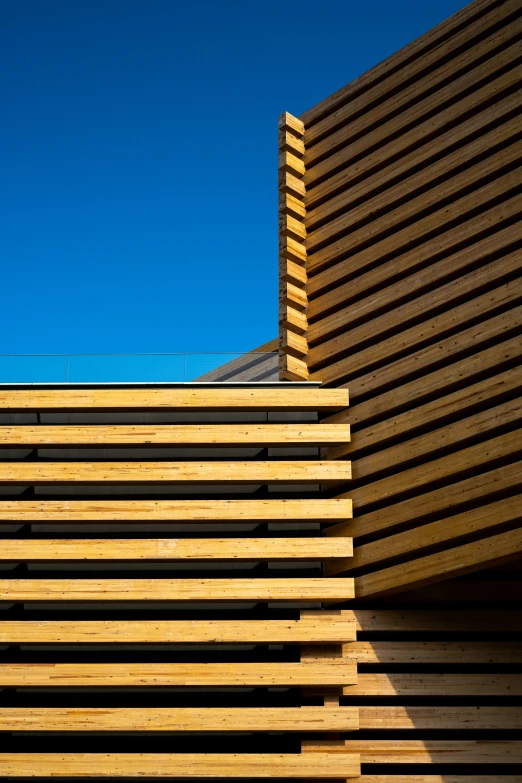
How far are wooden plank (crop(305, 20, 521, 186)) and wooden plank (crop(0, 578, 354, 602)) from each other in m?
6.99

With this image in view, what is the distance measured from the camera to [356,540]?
12688 millimetres

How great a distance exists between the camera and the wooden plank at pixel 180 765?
37.0ft

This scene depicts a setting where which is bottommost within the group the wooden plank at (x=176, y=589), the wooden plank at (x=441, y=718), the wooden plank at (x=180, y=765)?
the wooden plank at (x=180, y=765)

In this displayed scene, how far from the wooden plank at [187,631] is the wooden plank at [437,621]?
308 mm

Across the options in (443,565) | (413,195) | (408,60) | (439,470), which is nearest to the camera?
(443,565)

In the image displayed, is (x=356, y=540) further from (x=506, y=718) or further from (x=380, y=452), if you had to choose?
(x=506, y=718)

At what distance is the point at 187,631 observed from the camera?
11953 millimetres

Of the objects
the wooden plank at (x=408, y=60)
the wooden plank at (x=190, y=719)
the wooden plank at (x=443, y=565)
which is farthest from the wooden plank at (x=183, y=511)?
the wooden plank at (x=408, y=60)

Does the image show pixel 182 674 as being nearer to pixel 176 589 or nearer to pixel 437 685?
pixel 176 589

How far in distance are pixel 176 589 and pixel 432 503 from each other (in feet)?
11.8

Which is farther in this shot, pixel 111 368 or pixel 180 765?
pixel 111 368

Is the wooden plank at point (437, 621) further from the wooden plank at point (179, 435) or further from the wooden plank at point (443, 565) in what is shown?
the wooden plank at point (179, 435)

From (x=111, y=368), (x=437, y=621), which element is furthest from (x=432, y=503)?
(x=111, y=368)

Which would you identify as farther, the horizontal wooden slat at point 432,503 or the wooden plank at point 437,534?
the horizontal wooden slat at point 432,503
